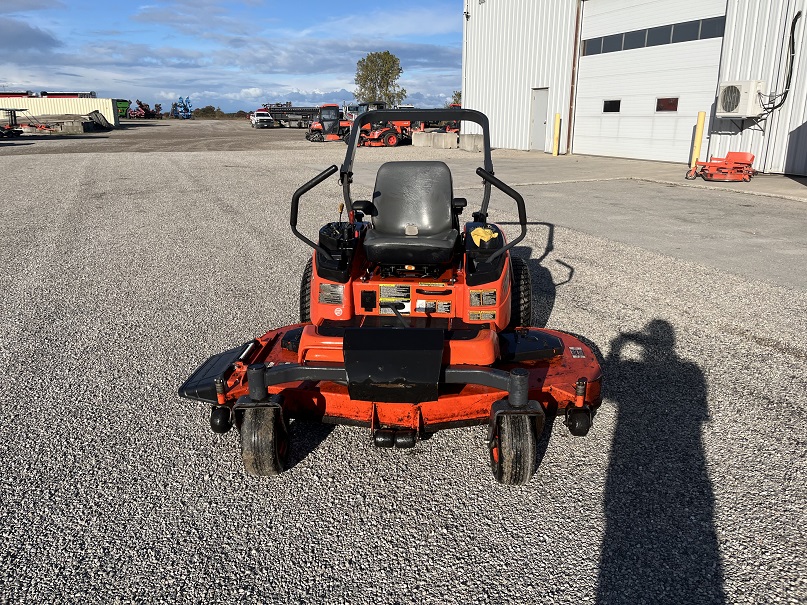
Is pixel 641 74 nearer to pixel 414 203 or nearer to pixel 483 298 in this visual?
pixel 414 203

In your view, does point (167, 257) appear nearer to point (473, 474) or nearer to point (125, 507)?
point (125, 507)

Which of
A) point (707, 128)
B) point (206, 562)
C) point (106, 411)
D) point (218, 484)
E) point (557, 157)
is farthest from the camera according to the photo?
point (557, 157)

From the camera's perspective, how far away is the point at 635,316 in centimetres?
532

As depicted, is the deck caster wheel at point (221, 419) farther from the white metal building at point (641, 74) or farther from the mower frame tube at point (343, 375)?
the white metal building at point (641, 74)

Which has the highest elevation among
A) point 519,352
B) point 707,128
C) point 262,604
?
point 707,128

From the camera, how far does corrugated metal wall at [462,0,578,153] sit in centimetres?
2216

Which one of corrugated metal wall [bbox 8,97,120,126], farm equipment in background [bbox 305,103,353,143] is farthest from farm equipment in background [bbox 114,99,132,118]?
farm equipment in background [bbox 305,103,353,143]

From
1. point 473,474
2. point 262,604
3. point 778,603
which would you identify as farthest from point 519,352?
point 262,604

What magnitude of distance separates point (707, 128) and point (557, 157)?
5.73 meters

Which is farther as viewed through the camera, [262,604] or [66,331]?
[66,331]

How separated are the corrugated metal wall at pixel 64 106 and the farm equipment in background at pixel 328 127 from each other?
70.3 ft

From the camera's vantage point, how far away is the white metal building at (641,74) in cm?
1489

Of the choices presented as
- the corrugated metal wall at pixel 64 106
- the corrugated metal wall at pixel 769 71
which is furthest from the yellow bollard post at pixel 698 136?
the corrugated metal wall at pixel 64 106

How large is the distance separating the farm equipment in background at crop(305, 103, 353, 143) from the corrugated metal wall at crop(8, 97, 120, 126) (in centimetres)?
2144
